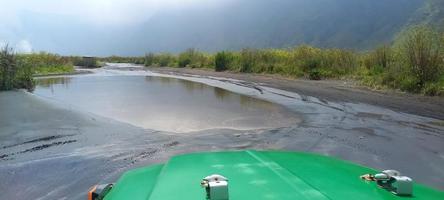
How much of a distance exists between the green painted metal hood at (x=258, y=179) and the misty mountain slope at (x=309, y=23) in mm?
102479

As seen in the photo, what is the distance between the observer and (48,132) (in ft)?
32.2

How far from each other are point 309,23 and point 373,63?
130076 mm

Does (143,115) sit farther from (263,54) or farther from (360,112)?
(263,54)

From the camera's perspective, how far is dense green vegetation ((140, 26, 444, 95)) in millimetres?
16344

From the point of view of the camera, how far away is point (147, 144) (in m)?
8.41

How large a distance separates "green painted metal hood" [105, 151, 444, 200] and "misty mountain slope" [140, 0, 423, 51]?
102 metres

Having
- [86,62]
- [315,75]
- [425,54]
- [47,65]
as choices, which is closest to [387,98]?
[425,54]

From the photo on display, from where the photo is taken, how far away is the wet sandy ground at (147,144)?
6305 mm

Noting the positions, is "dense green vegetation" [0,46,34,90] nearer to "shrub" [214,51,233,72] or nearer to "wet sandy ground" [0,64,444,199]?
"wet sandy ground" [0,64,444,199]

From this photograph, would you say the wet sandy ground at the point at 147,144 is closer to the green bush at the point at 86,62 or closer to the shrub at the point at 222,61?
the shrub at the point at 222,61

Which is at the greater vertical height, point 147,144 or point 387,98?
point 387,98

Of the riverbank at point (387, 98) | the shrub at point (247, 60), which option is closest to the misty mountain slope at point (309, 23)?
the shrub at point (247, 60)

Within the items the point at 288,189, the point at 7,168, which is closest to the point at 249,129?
the point at 7,168

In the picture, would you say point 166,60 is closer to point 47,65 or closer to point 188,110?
point 47,65
